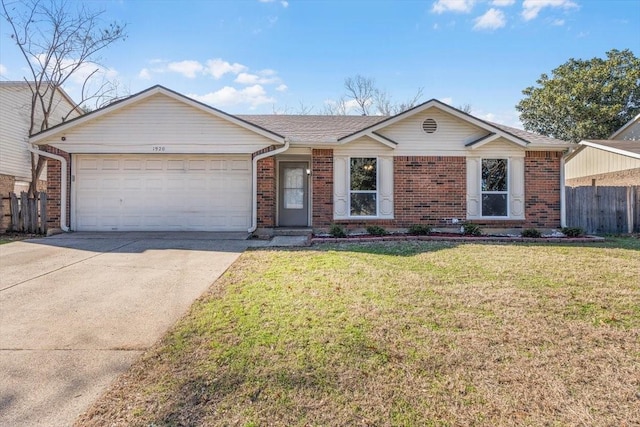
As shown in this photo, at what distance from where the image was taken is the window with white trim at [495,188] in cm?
1105

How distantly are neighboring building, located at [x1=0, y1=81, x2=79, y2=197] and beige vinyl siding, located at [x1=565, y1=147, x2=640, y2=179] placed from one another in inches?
1075

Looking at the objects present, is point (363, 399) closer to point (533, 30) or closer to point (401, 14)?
point (401, 14)

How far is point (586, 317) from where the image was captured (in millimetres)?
3842

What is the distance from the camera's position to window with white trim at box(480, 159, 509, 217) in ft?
36.2

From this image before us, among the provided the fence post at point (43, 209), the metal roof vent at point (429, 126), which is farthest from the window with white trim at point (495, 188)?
the fence post at point (43, 209)

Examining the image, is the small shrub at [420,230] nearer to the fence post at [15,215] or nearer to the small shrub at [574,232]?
the small shrub at [574,232]

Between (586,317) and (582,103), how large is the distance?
30.2 meters

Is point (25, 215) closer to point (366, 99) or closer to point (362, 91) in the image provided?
point (366, 99)

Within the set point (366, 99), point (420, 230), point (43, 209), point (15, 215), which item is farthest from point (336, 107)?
point (15, 215)

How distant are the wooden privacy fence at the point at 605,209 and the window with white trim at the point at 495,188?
3.65 m

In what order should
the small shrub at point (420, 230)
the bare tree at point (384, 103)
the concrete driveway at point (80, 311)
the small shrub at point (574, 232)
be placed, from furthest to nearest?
1. the bare tree at point (384, 103)
2. the small shrub at point (420, 230)
3. the small shrub at point (574, 232)
4. the concrete driveway at point (80, 311)

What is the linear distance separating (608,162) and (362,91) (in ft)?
61.4

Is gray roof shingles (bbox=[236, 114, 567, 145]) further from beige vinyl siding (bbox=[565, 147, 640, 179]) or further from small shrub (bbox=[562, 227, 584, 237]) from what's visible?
beige vinyl siding (bbox=[565, 147, 640, 179])

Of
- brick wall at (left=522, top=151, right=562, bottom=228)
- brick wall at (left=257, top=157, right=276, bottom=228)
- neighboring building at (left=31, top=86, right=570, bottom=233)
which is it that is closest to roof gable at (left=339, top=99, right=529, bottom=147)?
neighboring building at (left=31, top=86, right=570, bottom=233)
